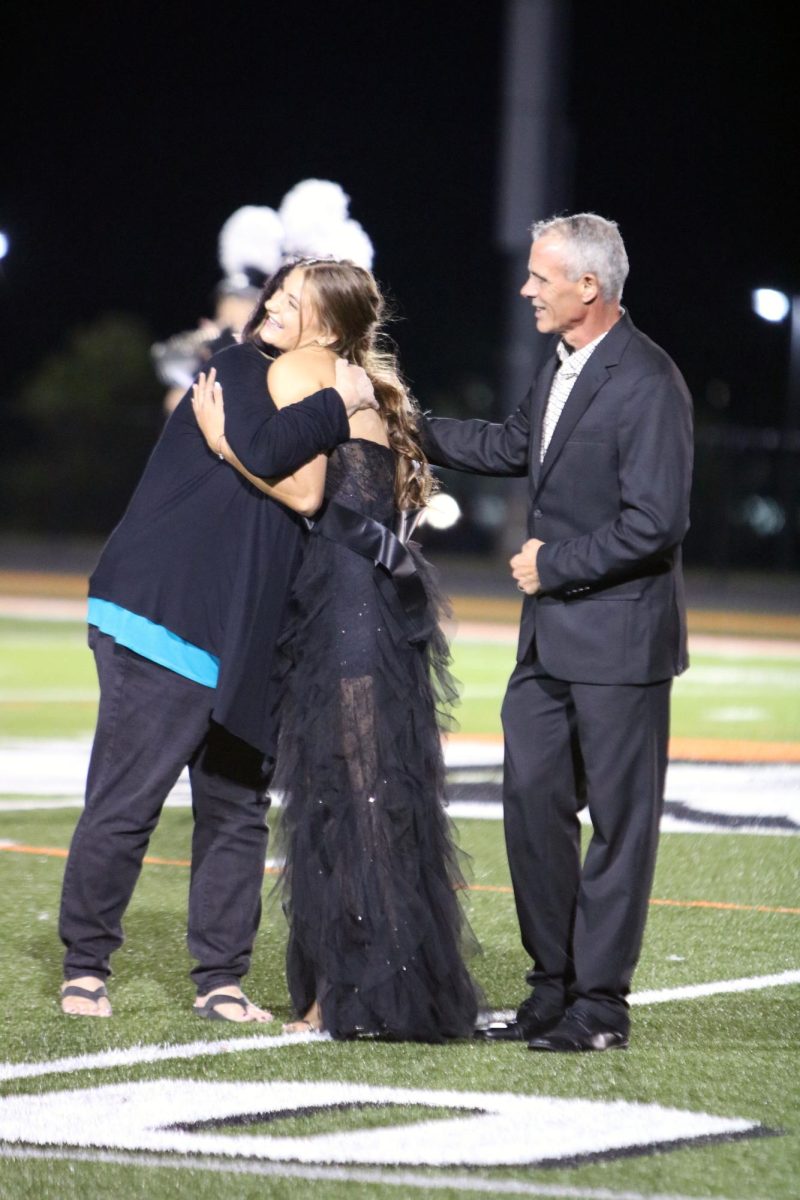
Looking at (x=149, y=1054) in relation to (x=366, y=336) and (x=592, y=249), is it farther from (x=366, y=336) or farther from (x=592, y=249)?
(x=592, y=249)

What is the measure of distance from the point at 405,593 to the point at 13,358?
182 feet

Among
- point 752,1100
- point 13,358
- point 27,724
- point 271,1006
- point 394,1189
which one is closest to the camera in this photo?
point 394,1189

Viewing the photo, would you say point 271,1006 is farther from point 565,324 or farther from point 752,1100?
point 565,324

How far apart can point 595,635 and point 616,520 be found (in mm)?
275

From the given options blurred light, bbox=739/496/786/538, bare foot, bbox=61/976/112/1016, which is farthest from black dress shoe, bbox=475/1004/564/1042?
blurred light, bbox=739/496/786/538

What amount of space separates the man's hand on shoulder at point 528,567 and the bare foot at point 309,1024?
1079 millimetres

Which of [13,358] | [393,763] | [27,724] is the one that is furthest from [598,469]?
[13,358]

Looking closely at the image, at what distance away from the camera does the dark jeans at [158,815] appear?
5223 millimetres

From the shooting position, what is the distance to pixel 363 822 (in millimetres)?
5055

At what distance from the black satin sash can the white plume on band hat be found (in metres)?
0.64

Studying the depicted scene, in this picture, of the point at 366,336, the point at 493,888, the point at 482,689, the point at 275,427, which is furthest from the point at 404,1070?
the point at 482,689

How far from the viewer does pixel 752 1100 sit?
175 inches

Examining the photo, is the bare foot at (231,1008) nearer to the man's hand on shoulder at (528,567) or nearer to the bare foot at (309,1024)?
the bare foot at (309,1024)

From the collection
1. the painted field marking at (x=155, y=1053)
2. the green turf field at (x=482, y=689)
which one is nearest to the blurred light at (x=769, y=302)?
the green turf field at (x=482, y=689)
